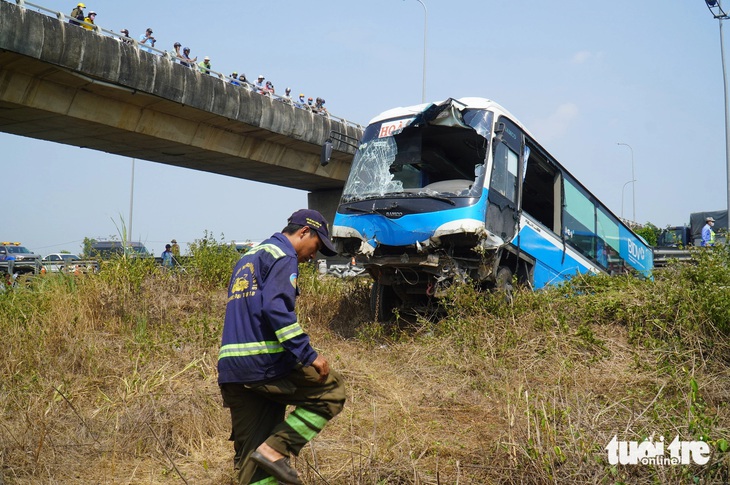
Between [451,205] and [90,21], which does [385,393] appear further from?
[90,21]

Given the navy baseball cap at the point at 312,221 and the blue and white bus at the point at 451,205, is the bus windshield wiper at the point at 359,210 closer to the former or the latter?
the blue and white bus at the point at 451,205

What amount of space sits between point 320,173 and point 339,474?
22.4 metres

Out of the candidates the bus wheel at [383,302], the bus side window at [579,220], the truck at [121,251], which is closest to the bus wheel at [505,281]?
the bus wheel at [383,302]

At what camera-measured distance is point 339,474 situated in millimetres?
3824

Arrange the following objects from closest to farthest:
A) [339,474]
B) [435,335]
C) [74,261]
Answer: [339,474] < [435,335] < [74,261]

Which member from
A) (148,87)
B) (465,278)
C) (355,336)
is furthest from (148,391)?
(148,87)

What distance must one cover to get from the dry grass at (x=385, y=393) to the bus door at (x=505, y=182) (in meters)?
1.06

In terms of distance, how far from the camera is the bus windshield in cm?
780

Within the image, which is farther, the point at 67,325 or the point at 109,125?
the point at 109,125

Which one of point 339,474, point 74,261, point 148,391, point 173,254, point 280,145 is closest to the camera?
point 339,474

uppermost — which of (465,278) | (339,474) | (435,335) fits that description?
(465,278)

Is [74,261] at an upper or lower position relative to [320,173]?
lower

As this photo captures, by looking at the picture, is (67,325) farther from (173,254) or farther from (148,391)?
(173,254)

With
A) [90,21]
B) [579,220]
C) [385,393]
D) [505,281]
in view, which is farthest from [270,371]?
[90,21]
